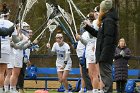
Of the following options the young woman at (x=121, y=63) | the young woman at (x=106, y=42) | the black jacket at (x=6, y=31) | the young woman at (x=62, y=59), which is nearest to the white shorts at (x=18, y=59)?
the young woman at (x=62, y=59)

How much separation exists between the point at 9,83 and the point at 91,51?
2675 millimetres

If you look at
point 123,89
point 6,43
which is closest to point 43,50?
point 123,89

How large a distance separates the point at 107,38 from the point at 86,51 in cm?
314

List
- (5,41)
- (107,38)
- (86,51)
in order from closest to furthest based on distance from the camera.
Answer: (107,38) → (5,41) → (86,51)

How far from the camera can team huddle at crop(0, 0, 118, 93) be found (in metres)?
12.3

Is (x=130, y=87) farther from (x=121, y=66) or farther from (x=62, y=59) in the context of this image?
(x=62, y=59)

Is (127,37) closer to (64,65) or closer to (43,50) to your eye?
(43,50)

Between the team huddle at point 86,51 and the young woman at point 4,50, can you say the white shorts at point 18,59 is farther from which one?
the young woman at point 4,50

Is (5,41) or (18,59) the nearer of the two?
(5,41)

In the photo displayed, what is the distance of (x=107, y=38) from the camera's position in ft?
40.0

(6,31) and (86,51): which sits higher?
(6,31)

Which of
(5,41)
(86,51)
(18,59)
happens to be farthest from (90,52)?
(5,41)

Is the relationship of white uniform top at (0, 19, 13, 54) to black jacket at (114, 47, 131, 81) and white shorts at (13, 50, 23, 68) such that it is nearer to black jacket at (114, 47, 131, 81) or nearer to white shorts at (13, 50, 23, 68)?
white shorts at (13, 50, 23, 68)

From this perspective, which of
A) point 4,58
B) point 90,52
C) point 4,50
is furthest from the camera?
point 90,52
